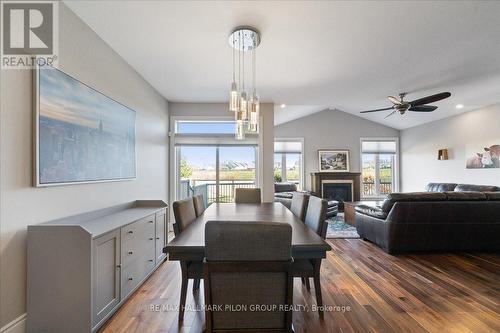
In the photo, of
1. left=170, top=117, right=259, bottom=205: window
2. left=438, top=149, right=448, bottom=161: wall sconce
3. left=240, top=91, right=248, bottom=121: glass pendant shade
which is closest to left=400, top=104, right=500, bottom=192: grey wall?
left=438, top=149, right=448, bottom=161: wall sconce

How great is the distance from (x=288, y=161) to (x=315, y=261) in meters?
5.84

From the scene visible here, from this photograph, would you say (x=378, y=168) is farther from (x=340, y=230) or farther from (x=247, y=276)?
(x=247, y=276)

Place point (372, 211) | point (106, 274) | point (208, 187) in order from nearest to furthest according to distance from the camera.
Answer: point (106, 274) < point (372, 211) < point (208, 187)

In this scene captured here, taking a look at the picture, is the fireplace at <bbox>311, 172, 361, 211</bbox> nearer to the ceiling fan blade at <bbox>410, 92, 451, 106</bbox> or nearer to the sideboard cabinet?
the ceiling fan blade at <bbox>410, 92, 451, 106</bbox>

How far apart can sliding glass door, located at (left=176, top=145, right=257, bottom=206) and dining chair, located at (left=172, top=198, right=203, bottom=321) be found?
264cm

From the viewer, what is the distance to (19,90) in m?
1.59

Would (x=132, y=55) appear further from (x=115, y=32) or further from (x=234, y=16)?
(x=234, y=16)

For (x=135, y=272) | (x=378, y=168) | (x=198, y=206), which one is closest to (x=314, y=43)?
(x=198, y=206)

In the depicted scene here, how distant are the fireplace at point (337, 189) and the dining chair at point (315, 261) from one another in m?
5.22

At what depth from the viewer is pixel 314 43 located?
8.32ft

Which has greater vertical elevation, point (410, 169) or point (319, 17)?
point (319, 17)

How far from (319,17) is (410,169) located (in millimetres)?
6880

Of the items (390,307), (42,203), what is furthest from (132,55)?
(390,307)

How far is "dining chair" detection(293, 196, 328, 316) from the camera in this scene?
6.25ft
